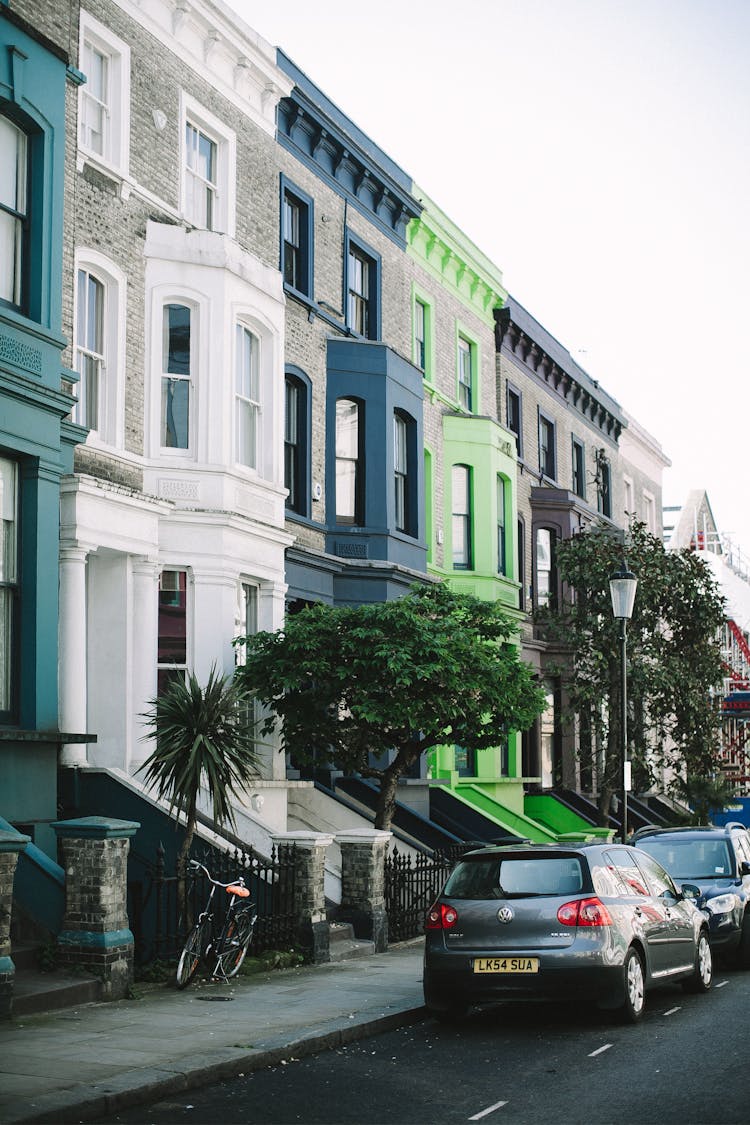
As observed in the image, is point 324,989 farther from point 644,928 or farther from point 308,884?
point 644,928

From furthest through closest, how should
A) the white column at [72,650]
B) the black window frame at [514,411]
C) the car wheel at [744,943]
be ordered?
the black window frame at [514,411]
the car wheel at [744,943]
the white column at [72,650]

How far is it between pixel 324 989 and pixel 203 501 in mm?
7539

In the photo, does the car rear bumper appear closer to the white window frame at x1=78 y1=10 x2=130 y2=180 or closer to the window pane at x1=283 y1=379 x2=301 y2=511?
the white window frame at x1=78 y1=10 x2=130 y2=180

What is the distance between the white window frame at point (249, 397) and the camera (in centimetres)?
2011

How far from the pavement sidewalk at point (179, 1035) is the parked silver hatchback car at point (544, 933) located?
79 centimetres

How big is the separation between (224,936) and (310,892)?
6.57ft

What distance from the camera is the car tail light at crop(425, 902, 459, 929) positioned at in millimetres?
12047

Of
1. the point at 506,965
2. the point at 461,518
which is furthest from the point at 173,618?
the point at 461,518

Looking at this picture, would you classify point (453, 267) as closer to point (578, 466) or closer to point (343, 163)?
point (343, 163)

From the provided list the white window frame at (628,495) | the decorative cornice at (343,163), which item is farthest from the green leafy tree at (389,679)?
the white window frame at (628,495)

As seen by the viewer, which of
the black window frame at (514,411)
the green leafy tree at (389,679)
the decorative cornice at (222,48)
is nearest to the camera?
the green leafy tree at (389,679)

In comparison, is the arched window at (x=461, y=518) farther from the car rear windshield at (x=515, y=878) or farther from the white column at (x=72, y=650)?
the car rear windshield at (x=515, y=878)

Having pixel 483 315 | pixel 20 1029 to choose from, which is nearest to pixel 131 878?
pixel 20 1029

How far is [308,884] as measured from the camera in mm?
15477
